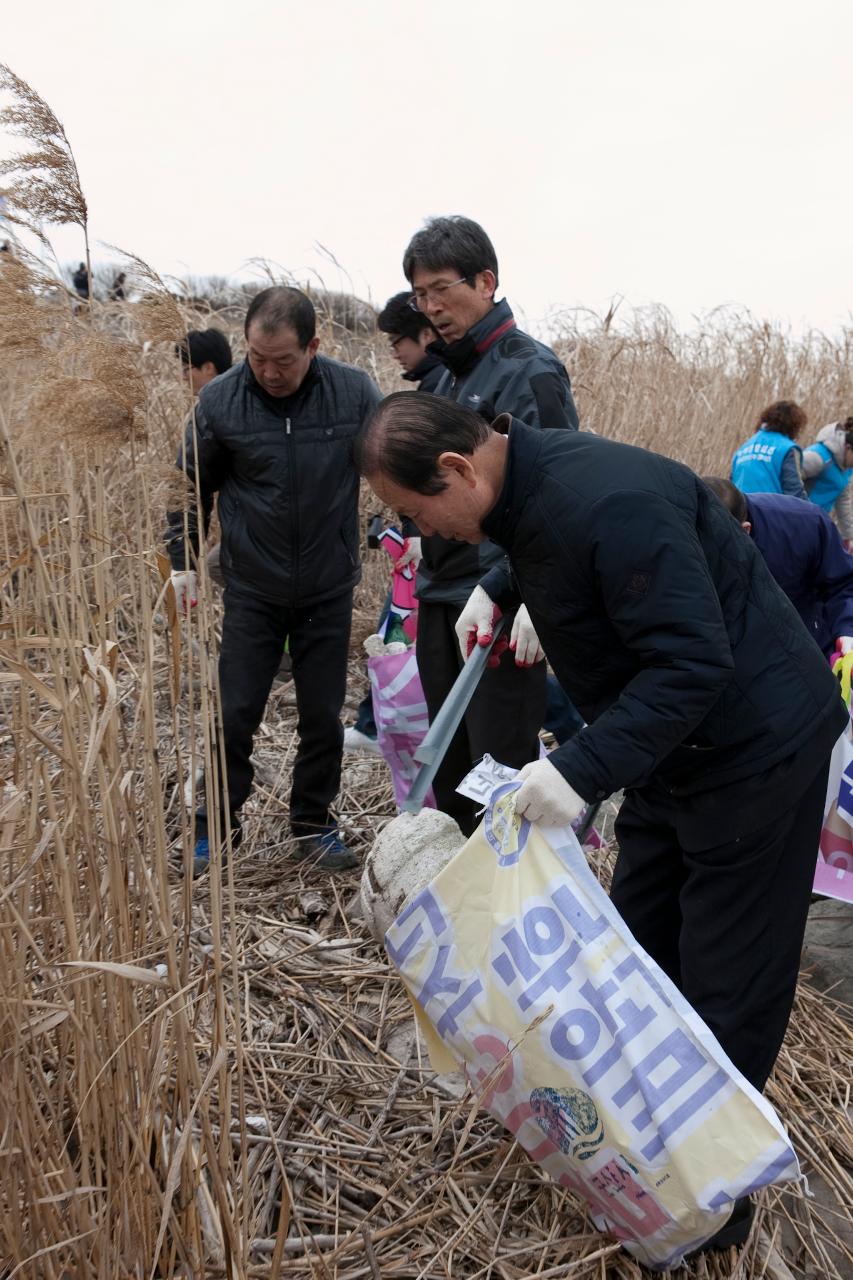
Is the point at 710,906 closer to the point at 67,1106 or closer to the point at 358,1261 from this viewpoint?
the point at 358,1261

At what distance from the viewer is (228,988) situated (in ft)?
8.47

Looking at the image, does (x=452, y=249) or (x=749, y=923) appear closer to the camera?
(x=749, y=923)

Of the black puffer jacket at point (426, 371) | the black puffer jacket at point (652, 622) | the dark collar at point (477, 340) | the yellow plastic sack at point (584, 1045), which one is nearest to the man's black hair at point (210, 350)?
the black puffer jacket at point (426, 371)

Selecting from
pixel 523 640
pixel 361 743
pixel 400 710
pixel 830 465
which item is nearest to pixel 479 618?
pixel 523 640

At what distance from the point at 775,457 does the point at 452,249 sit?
399 centimetres

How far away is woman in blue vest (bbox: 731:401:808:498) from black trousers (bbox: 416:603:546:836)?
12.1 ft

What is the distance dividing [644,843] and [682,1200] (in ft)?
2.10

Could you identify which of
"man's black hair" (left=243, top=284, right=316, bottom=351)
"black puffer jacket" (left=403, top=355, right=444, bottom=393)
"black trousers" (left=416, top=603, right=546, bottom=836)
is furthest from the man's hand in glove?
"black puffer jacket" (left=403, top=355, right=444, bottom=393)

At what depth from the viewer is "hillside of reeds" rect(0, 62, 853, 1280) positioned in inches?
53.0

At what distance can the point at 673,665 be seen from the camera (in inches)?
62.1

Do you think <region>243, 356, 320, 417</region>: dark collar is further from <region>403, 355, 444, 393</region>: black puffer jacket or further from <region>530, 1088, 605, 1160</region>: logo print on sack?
<region>530, 1088, 605, 1160</region>: logo print on sack

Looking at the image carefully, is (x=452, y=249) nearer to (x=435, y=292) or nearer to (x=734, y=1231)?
(x=435, y=292)

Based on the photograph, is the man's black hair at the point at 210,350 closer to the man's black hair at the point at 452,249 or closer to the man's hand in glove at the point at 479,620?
the man's black hair at the point at 452,249

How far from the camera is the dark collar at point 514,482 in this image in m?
1.66
